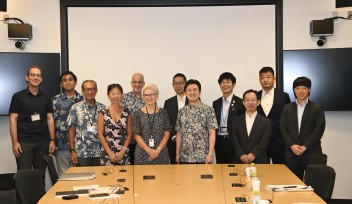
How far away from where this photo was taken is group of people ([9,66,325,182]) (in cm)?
509

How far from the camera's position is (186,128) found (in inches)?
201

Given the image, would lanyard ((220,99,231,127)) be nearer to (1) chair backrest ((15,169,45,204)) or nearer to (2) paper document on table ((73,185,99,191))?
(2) paper document on table ((73,185,99,191))

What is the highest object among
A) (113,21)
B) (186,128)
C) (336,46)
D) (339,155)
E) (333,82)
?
(113,21)

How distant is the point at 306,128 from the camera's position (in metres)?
5.21

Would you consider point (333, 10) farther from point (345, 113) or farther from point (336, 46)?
point (345, 113)

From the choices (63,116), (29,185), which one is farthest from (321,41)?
(29,185)

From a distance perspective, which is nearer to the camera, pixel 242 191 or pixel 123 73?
pixel 242 191

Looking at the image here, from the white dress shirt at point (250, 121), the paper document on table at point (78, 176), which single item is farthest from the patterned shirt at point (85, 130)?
the white dress shirt at point (250, 121)

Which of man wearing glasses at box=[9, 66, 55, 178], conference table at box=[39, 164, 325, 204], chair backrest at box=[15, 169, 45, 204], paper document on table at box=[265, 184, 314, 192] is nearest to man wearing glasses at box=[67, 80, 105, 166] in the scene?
man wearing glasses at box=[9, 66, 55, 178]

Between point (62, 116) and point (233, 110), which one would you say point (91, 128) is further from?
point (233, 110)

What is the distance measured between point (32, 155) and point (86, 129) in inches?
32.9

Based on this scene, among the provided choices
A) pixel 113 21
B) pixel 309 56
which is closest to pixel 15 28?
pixel 113 21

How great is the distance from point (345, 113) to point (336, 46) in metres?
1.00

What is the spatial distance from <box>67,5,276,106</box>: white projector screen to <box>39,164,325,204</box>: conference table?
2305mm
